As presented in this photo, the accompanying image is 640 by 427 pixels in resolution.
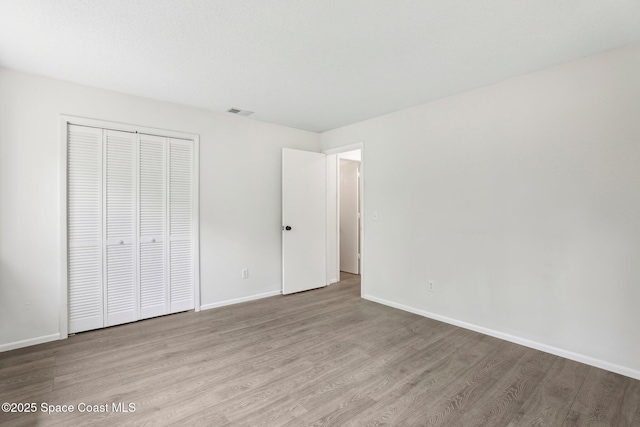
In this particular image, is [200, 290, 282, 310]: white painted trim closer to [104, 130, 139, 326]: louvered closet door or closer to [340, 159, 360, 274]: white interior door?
[104, 130, 139, 326]: louvered closet door

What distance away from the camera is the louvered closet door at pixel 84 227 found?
2.93 m

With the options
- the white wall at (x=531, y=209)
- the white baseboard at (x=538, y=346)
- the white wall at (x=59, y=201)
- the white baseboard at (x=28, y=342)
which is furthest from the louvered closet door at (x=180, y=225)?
the white baseboard at (x=538, y=346)

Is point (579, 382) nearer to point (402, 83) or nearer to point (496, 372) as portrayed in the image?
point (496, 372)

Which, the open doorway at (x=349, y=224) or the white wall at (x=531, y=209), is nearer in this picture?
the white wall at (x=531, y=209)

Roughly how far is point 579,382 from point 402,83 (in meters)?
2.81

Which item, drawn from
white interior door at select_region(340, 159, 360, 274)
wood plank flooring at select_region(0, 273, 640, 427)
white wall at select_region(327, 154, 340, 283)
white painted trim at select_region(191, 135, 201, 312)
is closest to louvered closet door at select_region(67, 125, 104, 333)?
wood plank flooring at select_region(0, 273, 640, 427)

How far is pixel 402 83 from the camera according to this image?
116 inches

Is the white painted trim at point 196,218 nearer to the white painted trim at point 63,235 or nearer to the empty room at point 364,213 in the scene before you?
the empty room at point 364,213

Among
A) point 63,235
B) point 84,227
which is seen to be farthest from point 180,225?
point 63,235

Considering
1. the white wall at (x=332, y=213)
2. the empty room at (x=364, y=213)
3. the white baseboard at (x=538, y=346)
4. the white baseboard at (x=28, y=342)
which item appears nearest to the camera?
the empty room at (x=364, y=213)

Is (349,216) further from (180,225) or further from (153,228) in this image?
(153,228)

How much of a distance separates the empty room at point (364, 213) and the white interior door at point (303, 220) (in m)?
0.48

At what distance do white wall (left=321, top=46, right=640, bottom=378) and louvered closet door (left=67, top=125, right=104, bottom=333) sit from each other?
10.7ft

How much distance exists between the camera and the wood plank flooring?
1813 millimetres
